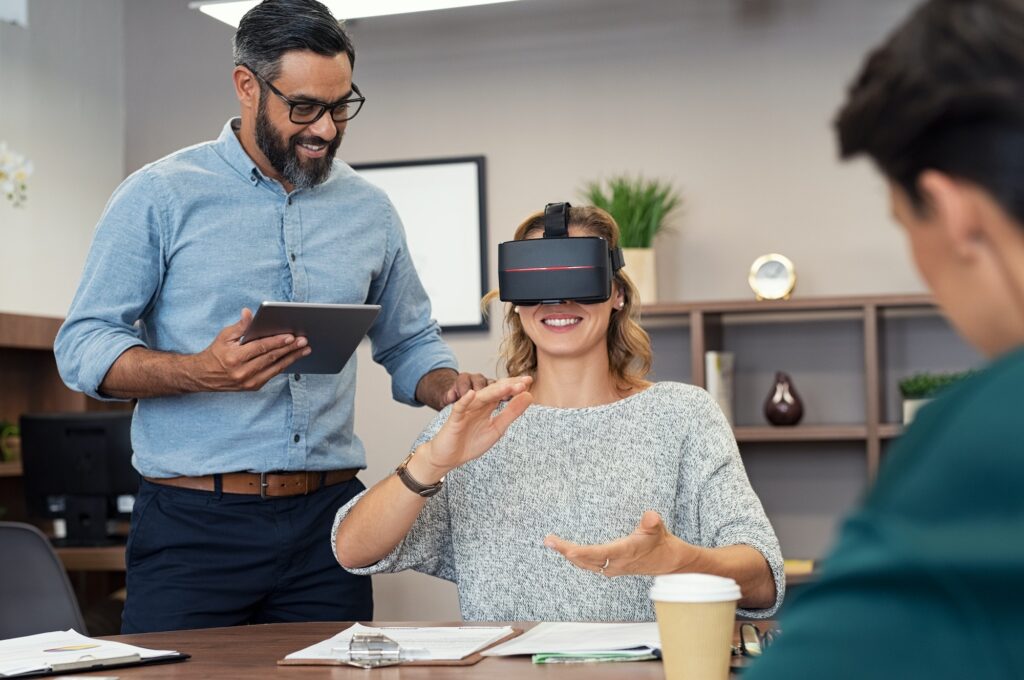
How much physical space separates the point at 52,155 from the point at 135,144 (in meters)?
0.53

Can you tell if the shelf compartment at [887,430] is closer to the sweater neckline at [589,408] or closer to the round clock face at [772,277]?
the round clock face at [772,277]

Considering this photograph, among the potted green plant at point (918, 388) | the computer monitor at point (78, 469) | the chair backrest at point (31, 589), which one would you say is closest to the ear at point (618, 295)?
the chair backrest at point (31, 589)

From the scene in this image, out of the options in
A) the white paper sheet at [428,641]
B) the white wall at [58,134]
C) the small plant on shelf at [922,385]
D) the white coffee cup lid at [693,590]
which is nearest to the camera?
the white coffee cup lid at [693,590]

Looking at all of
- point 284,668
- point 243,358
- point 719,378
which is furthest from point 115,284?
point 719,378

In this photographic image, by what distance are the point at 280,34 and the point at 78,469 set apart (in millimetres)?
2249

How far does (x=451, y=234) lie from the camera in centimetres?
453

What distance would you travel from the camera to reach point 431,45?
463cm

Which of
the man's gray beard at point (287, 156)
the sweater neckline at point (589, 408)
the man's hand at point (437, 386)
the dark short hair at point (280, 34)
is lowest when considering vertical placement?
the sweater neckline at point (589, 408)

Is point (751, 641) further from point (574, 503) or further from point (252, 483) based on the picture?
point (252, 483)

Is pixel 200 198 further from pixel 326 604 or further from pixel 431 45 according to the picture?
pixel 431 45

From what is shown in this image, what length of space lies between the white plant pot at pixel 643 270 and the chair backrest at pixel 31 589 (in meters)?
2.21

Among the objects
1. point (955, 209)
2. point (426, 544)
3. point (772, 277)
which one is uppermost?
point (772, 277)

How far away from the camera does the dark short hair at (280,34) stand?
2250 mm

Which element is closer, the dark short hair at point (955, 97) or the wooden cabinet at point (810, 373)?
the dark short hair at point (955, 97)
